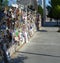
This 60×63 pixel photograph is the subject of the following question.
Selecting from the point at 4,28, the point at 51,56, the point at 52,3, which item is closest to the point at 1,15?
the point at 4,28

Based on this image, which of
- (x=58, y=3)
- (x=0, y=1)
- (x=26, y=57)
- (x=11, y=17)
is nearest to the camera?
(x=0, y=1)

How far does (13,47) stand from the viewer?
1265 cm

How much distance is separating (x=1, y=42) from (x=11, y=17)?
2.69 meters

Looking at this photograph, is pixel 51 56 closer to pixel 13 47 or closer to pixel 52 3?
pixel 13 47

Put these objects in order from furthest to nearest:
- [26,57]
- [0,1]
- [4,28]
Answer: [26,57] → [4,28] → [0,1]

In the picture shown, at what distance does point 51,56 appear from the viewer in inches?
472

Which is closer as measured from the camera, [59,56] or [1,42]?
[1,42]

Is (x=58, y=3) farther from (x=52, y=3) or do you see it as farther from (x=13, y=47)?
(x=13, y=47)

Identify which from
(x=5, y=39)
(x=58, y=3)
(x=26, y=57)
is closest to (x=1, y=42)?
(x=5, y=39)

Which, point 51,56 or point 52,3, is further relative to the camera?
point 52,3

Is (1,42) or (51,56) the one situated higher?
(1,42)

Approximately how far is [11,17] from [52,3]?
135 ft

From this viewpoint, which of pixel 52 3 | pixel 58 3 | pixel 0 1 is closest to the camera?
pixel 0 1

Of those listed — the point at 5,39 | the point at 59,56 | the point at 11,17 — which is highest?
the point at 11,17
